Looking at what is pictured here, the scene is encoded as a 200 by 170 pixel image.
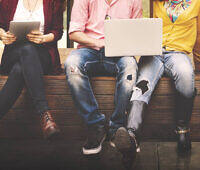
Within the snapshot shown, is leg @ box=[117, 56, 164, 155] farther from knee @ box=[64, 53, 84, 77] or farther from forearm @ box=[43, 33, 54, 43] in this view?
forearm @ box=[43, 33, 54, 43]

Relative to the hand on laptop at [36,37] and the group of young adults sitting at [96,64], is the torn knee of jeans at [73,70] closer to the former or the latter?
the group of young adults sitting at [96,64]

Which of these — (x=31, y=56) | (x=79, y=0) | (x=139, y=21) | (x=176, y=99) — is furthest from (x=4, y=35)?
(x=176, y=99)

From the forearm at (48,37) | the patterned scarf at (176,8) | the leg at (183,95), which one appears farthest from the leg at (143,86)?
the forearm at (48,37)

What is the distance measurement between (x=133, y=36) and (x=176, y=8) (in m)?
0.51

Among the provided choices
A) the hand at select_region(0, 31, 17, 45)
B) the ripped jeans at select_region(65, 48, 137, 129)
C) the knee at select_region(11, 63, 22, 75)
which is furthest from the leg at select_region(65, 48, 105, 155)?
the hand at select_region(0, 31, 17, 45)

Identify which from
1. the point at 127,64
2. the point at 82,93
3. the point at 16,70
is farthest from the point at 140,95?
the point at 16,70

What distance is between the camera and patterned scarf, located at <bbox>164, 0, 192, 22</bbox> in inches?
81.6

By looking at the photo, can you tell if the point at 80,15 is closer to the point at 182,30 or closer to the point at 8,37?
the point at 8,37

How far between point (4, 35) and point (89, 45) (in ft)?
1.76

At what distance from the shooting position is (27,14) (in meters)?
2.13

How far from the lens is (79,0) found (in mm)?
2049

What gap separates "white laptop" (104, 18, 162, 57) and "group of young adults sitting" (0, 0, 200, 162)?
0.40 ft

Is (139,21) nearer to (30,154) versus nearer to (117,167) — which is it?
(117,167)

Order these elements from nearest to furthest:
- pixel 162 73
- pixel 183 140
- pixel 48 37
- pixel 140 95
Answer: pixel 140 95, pixel 183 140, pixel 162 73, pixel 48 37
